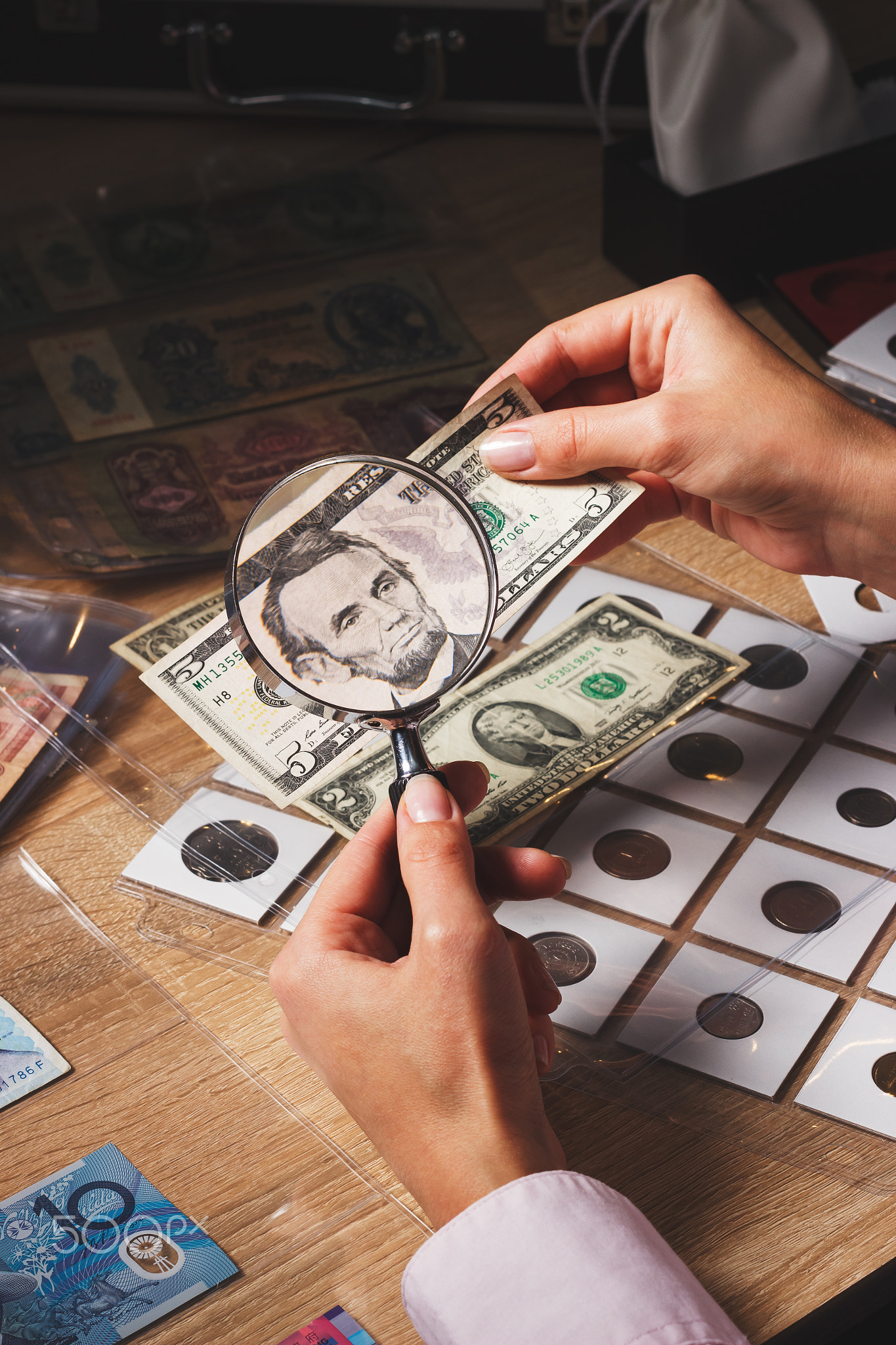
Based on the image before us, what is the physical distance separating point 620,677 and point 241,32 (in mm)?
1250

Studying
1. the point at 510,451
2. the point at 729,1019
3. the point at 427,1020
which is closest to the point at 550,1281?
the point at 427,1020

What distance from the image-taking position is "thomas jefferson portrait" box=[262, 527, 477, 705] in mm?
902

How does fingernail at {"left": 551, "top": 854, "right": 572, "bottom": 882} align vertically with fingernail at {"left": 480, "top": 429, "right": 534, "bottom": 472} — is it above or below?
below

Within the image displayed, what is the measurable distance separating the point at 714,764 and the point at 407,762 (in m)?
0.36

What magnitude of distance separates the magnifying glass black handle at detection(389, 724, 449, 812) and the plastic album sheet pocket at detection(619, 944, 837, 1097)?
254 millimetres

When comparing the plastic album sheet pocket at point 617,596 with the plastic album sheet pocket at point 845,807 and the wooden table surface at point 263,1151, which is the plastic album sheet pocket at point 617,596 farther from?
the wooden table surface at point 263,1151

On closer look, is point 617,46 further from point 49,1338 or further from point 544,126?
point 49,1338

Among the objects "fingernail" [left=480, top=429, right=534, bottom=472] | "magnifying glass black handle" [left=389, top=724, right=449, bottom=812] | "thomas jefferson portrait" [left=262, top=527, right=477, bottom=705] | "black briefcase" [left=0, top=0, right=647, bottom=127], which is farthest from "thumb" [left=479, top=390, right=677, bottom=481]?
"black briefcase" [left=0, top=0, right=647, bottom=127]

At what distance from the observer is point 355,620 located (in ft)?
2.98

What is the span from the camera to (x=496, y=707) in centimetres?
112

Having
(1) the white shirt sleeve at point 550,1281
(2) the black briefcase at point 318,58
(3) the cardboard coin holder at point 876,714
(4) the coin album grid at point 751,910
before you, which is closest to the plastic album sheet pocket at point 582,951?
(4) the coin album grid at point 751,910

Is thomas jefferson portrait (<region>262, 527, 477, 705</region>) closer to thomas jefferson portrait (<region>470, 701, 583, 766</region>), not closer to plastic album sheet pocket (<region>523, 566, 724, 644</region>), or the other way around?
thomas jefferson portrait (<region>470, 701, 583, 766</region>)

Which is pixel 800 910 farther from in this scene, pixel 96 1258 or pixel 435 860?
pixel 96 1258

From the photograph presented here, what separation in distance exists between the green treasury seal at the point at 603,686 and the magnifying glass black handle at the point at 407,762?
0.29 m
